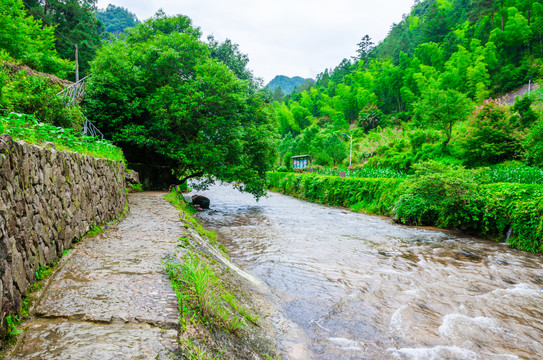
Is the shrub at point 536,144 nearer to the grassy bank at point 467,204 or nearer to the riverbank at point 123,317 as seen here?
the grassy bank at point 467,204

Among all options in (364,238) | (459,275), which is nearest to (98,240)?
(459,275)

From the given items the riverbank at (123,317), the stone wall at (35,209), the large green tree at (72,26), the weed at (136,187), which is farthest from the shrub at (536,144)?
the large green tree at (72,26)

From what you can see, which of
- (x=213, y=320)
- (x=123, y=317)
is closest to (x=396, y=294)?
(x=213, y=320)

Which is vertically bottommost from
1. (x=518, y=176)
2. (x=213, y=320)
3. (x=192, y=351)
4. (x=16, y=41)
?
(x=213, y=320)

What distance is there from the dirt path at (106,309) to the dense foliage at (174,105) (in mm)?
9490

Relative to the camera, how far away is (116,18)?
110m

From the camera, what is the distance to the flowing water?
4.07m

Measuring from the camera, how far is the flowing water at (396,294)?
407 centimetres

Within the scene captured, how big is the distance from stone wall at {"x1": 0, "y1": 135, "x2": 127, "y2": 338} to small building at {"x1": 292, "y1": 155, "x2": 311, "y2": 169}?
3650cm

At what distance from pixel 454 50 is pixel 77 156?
2679 inches

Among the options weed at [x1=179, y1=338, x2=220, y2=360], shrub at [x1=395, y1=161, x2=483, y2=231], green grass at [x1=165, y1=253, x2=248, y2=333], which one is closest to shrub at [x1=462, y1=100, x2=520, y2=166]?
shrub at [x1=395, y1=161, x2=483, y2=231]

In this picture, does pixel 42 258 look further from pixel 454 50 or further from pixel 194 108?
pixel 454 50

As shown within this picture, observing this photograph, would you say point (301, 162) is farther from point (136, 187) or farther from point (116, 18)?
point (116, 18)

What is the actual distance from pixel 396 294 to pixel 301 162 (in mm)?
36134
